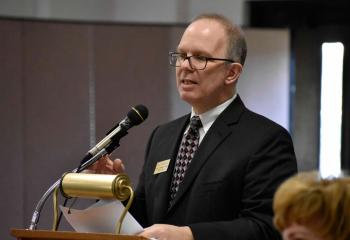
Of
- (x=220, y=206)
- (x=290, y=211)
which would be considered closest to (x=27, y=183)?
(x=220, y=206)

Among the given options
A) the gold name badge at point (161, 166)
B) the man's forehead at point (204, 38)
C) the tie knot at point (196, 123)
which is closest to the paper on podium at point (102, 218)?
the gold name badge at point (161, 166)

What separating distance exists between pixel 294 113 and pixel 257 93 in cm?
42

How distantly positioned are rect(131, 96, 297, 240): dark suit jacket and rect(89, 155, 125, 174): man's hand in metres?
0.17

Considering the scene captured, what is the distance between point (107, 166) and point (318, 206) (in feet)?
3.38

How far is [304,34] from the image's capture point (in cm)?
535

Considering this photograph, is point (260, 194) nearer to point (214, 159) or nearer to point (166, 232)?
point (214, 159)

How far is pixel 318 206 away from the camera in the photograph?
161 cm

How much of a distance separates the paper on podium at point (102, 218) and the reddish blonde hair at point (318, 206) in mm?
653

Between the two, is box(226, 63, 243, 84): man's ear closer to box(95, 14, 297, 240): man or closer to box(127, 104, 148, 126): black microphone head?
box(95, 14, 297, 240): man

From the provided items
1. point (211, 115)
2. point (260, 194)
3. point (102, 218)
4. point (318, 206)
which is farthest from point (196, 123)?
point (318, 206)

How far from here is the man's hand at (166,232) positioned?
2.14m

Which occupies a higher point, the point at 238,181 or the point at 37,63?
the point at 37,63

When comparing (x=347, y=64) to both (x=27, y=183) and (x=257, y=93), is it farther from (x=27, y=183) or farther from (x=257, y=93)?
(x=27, y=183)

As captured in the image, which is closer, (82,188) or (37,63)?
(82,188)
